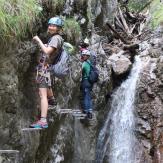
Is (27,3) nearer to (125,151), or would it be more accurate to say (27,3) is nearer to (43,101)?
(43,101)

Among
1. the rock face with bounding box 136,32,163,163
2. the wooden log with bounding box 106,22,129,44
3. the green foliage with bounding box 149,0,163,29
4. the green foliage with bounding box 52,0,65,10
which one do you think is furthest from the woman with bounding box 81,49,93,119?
the green foliage with bounding box 149,0,163,29

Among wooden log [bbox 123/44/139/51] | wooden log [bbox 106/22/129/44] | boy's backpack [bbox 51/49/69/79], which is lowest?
boy's backpack [bbox 51/49/69/79]

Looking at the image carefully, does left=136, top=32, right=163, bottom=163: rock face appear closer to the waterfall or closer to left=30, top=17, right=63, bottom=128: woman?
the waterfall

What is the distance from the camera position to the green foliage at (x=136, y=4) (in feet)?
61.0

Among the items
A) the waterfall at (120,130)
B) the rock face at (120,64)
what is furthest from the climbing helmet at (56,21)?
the rock face at (120,64)

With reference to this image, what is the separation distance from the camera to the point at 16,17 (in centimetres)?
632

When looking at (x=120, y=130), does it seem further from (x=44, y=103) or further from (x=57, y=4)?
(x=44, y=103)

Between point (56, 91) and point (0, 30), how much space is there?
2631 millimetres

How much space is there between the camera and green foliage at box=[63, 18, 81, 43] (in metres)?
8.69

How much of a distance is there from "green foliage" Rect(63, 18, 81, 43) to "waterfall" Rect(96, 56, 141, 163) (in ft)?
12.4

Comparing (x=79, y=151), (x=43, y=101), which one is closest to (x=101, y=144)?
(x=79, y=151)

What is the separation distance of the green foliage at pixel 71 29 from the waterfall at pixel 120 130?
3.79m

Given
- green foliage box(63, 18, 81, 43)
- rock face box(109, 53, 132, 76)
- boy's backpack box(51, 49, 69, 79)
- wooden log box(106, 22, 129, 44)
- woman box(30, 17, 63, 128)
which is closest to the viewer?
woman box(30, 17, 63, 128)

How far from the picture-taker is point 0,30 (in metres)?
5.98
